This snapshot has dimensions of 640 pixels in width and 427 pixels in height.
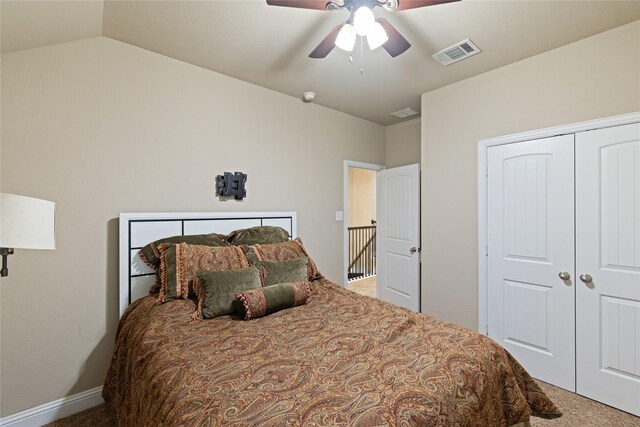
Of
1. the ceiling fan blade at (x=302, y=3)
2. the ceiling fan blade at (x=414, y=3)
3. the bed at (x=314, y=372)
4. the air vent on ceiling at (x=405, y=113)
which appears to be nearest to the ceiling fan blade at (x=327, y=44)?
the ceiling fan blade at (x=302, y=3)

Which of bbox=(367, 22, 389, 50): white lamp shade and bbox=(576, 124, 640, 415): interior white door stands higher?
bbox=(367, 22, 389, 50): white lamp shade

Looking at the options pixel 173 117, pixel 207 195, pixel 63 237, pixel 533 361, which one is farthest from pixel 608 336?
pixel 63 237

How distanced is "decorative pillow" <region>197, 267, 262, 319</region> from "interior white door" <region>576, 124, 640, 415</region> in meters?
2.53

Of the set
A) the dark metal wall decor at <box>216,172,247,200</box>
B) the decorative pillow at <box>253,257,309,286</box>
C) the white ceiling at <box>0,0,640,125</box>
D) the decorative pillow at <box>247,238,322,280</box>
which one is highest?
the white ceiling at <box>0,0,640,125</box>

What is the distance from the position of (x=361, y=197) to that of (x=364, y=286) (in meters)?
2.96

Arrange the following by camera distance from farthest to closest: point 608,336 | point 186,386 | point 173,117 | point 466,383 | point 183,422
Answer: point 173,117, point 608,336, point 466,383, point 186,386, point 183,422

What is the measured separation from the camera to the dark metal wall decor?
279cm

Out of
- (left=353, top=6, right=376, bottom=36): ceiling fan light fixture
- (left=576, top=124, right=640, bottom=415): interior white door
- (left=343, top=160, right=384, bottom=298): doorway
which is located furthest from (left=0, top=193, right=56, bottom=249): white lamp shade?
(left=576, top=124, right=640, bottom=415): interior white door

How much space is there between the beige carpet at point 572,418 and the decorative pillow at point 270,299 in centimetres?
130

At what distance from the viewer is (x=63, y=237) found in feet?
6.74

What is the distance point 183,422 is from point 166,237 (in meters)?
1.75

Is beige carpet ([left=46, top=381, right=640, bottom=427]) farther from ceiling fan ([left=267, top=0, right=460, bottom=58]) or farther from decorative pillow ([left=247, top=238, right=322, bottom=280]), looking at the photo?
ceiling fan ([left=267, top=0, right=460, bottom=58])

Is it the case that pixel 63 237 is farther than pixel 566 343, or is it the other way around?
pixel 566 343

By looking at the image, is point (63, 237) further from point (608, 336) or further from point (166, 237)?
point (608, 336)
